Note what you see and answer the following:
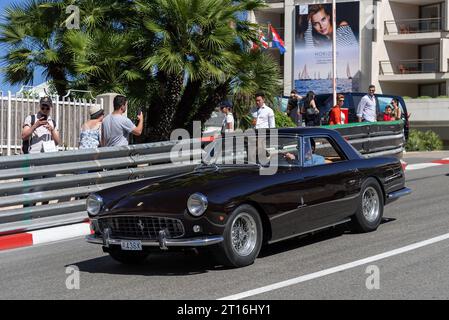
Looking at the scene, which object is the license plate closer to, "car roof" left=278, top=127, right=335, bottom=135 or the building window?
"car roof" left=278, top=127, right=335, bottom=135

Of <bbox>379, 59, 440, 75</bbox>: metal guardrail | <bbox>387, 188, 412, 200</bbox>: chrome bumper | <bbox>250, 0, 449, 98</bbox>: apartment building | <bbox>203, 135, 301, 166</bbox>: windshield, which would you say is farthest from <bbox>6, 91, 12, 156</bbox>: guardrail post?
<bbox>379, 59, 440, 75</bbox>: metal guardrail

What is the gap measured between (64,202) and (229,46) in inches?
308

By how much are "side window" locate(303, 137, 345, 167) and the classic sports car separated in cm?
1

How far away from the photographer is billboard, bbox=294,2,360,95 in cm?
4503

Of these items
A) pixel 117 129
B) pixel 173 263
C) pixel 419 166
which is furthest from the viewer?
pixel 419 166

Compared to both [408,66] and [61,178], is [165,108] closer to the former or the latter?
[61,178]

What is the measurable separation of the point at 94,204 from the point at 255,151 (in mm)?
1892

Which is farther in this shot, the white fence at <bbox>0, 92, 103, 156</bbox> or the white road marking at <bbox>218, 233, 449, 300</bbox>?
the white fence at <bbox>0, 92, 103, 156</bbox>

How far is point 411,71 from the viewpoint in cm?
4506

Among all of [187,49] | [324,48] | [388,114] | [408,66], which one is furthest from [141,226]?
[408,66]

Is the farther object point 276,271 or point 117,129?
point 117,129

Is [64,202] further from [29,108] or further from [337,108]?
[337,108]

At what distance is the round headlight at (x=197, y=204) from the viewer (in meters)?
6.48
